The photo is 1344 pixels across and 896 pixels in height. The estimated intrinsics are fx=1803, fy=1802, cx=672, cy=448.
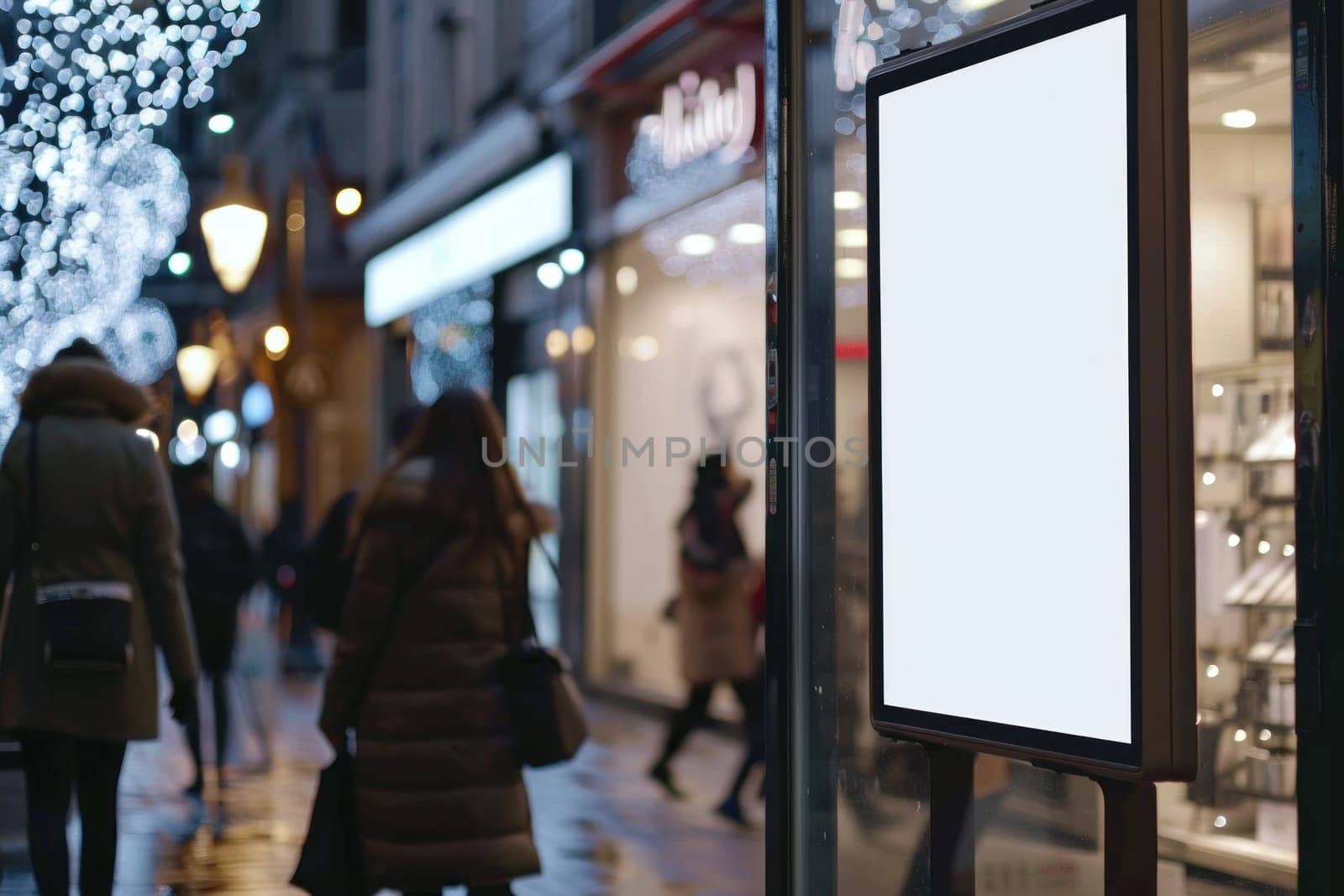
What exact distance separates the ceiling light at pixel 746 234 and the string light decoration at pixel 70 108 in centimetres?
442

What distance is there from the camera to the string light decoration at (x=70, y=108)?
23.5 feet

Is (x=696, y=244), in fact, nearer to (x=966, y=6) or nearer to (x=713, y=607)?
(x=713, y=607)

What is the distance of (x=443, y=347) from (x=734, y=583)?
1175 centimetres

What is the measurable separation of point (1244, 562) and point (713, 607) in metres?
5.06

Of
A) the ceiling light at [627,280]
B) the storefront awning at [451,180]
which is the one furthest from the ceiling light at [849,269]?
the storefront awning at [451,180]

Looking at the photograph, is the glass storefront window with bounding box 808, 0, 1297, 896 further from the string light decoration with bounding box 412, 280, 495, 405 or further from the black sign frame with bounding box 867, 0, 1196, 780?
the string light decoration with bounding box 412, 280, 495, 405

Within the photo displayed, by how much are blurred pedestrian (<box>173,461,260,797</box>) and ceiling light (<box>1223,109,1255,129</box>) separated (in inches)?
255

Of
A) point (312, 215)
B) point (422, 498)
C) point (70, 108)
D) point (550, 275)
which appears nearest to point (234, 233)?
point (70, 108)

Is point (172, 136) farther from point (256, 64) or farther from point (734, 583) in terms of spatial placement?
point (256, 64)

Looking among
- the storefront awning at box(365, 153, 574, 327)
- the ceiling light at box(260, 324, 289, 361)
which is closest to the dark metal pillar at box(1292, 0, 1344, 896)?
the storefront awning at box(365, 153, 574, 327)

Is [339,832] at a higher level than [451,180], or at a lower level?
lower

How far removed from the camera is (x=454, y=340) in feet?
66.2

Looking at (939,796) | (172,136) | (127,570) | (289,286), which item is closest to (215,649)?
(127,570)

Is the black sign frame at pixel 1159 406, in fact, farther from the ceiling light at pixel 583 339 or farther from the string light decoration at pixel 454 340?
the string light decoration at pixel 454 340
